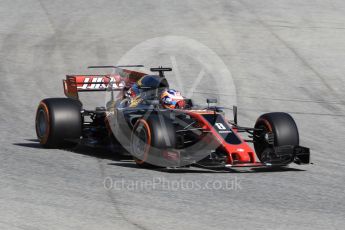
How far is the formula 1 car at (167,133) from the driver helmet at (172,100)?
0.36ft

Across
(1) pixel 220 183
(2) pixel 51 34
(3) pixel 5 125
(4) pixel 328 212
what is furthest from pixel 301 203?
(2) pixel 51 34

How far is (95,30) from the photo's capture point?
25.8m

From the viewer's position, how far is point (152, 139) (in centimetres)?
1118

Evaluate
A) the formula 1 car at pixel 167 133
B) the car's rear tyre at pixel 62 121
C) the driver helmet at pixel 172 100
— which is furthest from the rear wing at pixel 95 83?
the driver helmet at pixel 172 100

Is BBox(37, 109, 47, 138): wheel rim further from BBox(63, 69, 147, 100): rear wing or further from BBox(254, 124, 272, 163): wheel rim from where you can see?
BBox(254, 124, 272, 163): wheel rim

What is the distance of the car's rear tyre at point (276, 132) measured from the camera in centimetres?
1184

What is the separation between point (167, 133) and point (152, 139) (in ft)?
0.75

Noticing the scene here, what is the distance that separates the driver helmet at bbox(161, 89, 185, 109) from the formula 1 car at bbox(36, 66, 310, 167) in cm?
11

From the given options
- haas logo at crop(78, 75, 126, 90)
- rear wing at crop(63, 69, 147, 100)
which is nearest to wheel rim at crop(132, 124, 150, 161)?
rear wing at crop(63, 69, 147, 100)

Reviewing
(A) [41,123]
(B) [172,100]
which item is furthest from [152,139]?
(A) [41,123]

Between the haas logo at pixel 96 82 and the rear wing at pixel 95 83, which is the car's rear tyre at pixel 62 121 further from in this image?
the haas logo at pixel 96 82

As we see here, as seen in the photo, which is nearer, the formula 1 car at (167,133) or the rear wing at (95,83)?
the formula 1 car at (167,133)

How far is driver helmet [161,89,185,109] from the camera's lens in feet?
40.8

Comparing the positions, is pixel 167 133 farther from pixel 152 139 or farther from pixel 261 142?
pixel 261 142
